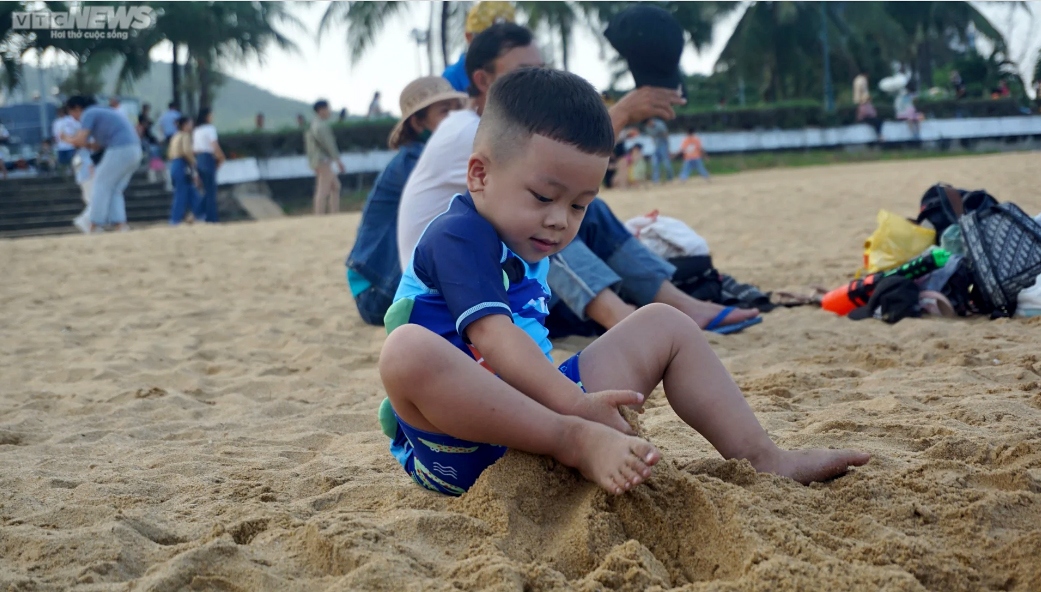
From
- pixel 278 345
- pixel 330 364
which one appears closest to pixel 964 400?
pixel 330 364

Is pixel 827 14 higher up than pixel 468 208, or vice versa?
pixel 827 14

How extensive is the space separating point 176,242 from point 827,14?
3005cm

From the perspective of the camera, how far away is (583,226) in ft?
14.0

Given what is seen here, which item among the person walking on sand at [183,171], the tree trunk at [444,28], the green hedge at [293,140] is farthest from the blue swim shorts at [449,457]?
the tree trunk at [444,28]

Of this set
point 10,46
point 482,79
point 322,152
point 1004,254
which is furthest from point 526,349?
point 10,46

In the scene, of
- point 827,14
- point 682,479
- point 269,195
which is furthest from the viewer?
point 827,14

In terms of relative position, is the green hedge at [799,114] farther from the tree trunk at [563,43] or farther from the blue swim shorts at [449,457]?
the blue swim shorts at [449,457]

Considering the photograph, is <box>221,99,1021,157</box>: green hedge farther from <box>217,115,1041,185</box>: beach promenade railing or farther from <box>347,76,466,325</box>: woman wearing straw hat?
<box>347,76,466,325</box>: woman wearing straw hat

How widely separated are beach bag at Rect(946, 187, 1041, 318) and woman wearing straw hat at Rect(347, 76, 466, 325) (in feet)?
8.15

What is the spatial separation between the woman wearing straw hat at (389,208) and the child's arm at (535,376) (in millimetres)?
2537

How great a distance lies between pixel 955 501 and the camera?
6.15 ft

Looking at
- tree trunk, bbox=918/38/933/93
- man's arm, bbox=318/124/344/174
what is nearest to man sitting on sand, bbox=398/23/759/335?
man's arm, bbox=318/124/344/174

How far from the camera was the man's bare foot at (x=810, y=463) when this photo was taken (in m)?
2.07

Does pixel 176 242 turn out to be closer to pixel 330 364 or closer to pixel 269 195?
pixel 330 364
